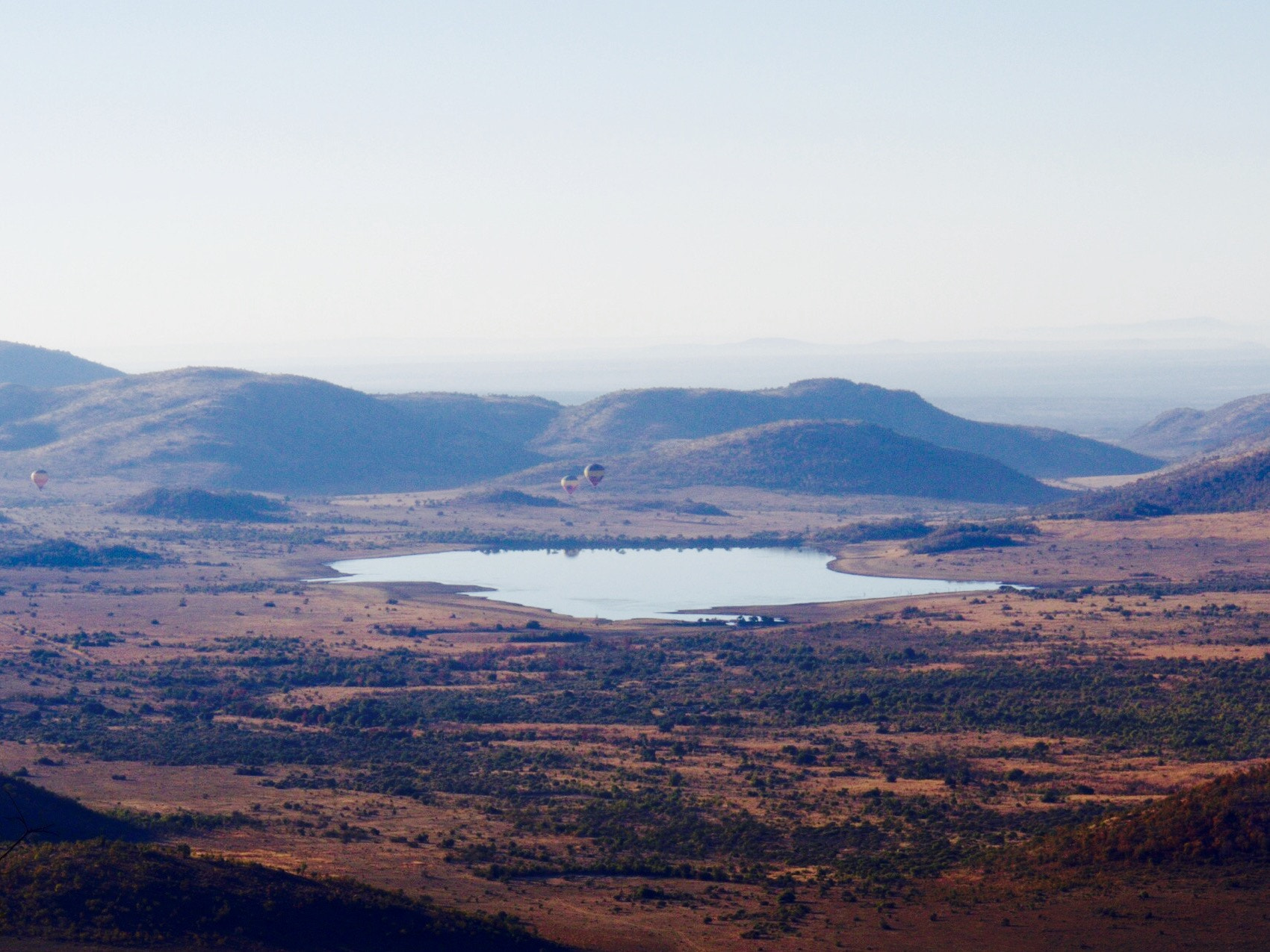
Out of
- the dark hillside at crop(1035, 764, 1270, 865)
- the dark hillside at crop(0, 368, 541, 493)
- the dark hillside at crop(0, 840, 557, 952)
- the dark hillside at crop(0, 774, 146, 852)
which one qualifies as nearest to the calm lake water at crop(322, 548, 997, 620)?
the dark hillside at crop(0, 774, 146, 852)

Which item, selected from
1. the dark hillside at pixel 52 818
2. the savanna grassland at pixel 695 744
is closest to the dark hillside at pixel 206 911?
the savanna grassland at pixel 695 744

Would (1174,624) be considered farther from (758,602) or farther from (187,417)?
(187,417)

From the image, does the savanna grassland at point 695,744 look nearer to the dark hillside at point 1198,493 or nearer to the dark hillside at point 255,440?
the dark hillside at point 1198,493

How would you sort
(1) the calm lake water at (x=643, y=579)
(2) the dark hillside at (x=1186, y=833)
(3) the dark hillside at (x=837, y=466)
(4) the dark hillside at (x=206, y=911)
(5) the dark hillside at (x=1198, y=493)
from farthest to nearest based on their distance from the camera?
1. (3) the dark hillside at (x=837, y=466)
2. (5) the dark hillside at (x=1198, y=493)
3. (1) the calm lake water at (x=643, y=579)
4. (2) the dark hillside at (x=1186, y=833)
5. (4) the dark hillside at (x=206, y=911)

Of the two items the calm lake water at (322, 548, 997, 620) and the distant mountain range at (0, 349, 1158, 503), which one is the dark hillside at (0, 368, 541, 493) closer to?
the distant mountain range at (0, 349, 1158, 503)

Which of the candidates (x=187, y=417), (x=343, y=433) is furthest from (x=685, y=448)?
(x=187, y=417)

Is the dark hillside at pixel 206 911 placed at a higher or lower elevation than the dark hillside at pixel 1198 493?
Result: lower

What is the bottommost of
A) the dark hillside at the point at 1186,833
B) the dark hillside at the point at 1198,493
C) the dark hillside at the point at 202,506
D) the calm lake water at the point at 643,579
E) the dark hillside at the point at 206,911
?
the dark hillside at the point at 206,911

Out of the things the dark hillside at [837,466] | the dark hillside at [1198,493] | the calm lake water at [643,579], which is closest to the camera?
the calm lake water at [643,579]
